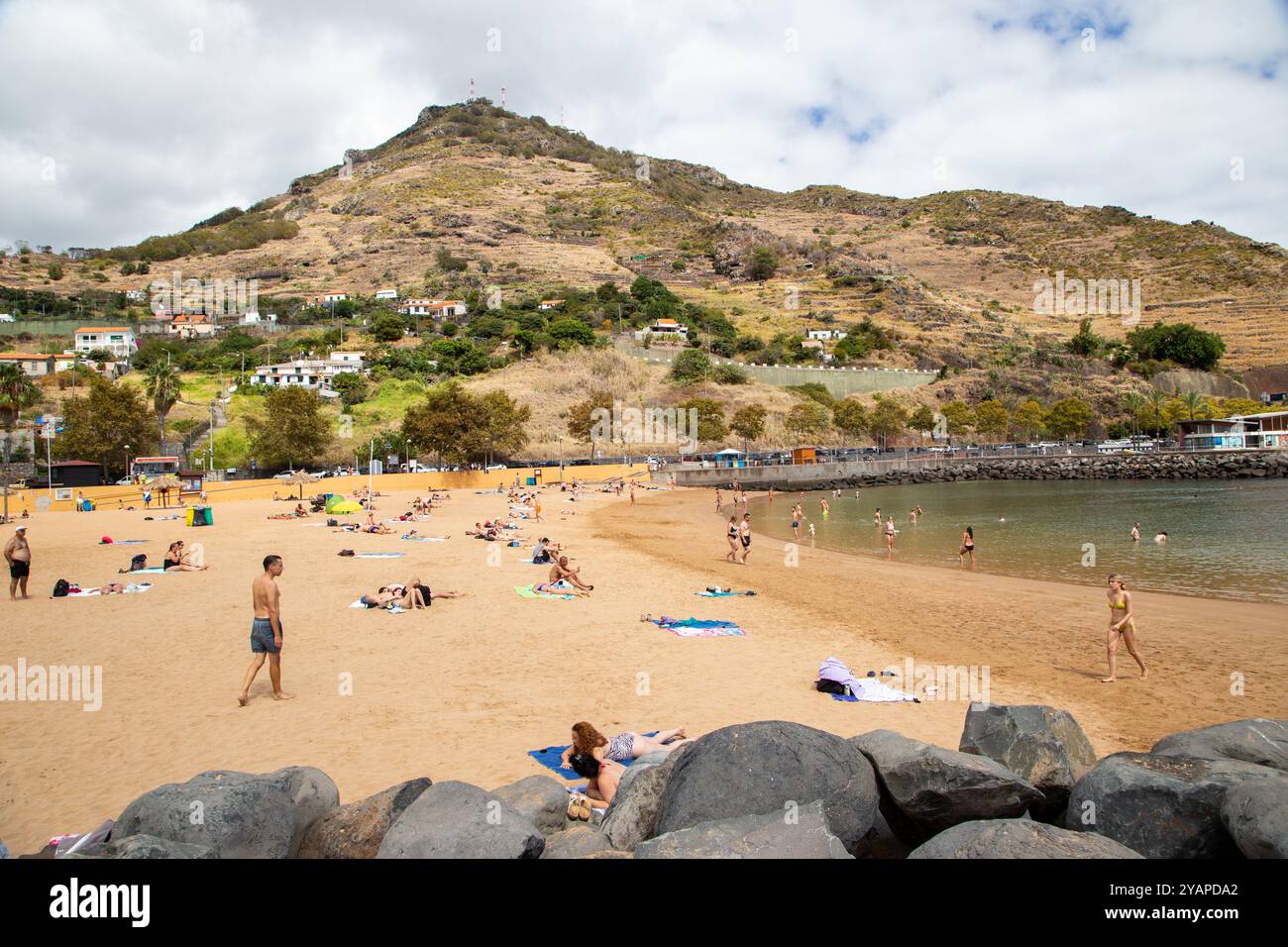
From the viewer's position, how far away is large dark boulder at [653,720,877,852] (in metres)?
4.32

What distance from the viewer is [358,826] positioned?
14.7 ft

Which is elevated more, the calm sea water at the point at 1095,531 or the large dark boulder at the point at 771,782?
the large dark boulder at the point at 771,782

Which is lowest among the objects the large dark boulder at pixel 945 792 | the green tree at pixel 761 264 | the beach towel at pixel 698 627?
the beach towel at pixel 698 627

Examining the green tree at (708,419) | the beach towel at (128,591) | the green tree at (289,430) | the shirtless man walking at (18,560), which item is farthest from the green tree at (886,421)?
the shirtless man walking at (18,560)

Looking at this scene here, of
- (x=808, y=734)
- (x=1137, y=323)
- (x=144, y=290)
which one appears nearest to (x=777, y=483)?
(x=808, y=734)

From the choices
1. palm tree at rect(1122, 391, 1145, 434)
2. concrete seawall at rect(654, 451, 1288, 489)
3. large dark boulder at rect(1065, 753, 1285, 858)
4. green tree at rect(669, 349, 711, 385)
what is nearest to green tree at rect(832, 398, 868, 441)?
concrete seawall at rect(654, 451, 1288, 489)

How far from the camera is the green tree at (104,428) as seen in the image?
50.2m

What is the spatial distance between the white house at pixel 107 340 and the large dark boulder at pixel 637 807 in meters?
103

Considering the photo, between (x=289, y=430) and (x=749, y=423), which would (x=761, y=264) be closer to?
(x=749, y=423)

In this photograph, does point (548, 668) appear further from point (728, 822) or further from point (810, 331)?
point (810, 331)

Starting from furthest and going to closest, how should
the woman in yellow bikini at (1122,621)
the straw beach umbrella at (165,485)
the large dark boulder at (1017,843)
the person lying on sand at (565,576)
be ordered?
the straw beach umbrella at (165,485), the person lying on sand at (565,576), the woman in yellow bikini at (1122,621), the large dark boulder at (1017,843)

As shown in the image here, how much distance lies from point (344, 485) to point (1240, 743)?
46643 millimetres

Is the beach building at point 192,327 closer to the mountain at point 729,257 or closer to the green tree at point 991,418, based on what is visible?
the mountain at point 729,257

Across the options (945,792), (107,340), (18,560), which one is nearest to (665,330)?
(107,340)
